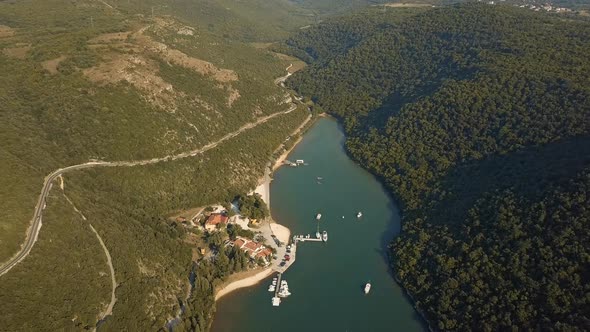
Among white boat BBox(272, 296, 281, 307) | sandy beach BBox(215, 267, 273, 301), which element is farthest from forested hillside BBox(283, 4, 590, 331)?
sandy beach BBox(215, 267, 273, 301)

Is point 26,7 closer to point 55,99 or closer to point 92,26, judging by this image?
point 92,26

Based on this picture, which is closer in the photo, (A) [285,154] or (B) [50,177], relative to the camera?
(B) [50,177]

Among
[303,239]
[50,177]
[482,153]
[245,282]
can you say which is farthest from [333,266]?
[50,177]

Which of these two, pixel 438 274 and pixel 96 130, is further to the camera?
pixel 96 130

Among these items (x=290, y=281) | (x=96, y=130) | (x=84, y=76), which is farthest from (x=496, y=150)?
(x=84, y=76)

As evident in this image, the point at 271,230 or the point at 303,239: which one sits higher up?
the point at 303,239

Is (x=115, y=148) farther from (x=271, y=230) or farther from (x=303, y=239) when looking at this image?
(x=303, y=239)
